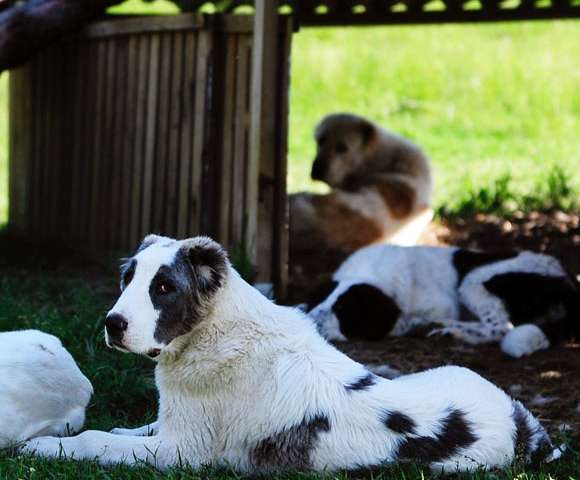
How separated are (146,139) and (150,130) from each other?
0.10 metres

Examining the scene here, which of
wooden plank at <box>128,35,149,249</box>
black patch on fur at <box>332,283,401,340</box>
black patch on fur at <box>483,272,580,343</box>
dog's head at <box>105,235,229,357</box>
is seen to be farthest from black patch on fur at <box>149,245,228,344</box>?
wooden plank at <box>128,35,149,249</box>

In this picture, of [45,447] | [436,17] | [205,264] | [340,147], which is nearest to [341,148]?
[340,147]

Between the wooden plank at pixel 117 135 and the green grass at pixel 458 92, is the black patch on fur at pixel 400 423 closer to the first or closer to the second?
the wooden plank at pixel 117 135

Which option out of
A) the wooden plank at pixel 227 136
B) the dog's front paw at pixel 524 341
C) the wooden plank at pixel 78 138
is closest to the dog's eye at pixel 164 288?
the dog's front paw at pixel 524 341

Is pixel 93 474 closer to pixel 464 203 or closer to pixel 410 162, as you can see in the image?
pixel 410 162

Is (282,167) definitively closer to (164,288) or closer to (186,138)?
(186,138)

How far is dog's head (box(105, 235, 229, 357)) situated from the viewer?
4590mm

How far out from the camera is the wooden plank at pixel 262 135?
27.6ft

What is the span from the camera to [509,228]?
11.6 metres

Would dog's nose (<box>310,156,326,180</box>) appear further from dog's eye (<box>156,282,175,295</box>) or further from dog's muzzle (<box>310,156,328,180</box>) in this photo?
dog's eye (<box>156,282,175,295</box>)

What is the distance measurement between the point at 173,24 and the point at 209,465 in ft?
17.9

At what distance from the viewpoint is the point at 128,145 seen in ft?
33.2

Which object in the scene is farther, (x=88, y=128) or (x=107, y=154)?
(x=88, y=128)

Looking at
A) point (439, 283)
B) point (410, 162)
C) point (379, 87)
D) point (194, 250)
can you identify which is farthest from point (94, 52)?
point (379, 87)
